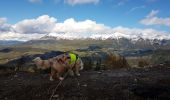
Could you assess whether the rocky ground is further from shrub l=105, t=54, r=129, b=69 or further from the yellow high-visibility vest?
shrub l=105, t=54, r=129, b=69

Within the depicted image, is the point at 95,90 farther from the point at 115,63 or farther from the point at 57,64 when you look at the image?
the point at 115,63

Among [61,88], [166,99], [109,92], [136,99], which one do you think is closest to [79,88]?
[61,88]

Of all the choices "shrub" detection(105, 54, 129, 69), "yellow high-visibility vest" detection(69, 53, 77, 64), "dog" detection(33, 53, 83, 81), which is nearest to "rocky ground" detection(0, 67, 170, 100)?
"dog" detection(33, 53, 83, 81)

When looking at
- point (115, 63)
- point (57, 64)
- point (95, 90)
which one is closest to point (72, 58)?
point (57, 64)

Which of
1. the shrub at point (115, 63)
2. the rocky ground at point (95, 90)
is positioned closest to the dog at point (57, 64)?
the rocky ground at point (95, 90)

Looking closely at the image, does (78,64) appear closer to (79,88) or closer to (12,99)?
(79,88)

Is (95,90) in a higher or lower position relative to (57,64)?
lower

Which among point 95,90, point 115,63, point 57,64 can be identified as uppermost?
point 57,64

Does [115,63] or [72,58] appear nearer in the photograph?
[72,58]

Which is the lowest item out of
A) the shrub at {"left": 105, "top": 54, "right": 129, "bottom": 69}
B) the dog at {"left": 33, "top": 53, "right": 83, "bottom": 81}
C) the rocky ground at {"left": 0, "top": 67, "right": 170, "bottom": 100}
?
the shrub at {"left": 105, "top": 54, "right": 129, "bottom": 69}

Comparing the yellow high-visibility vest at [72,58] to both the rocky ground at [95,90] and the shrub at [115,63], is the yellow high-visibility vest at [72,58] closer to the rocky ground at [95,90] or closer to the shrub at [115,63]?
the rocky ground at [95,90]

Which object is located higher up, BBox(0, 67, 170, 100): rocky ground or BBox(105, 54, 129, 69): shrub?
BBox(0, 67, 170, 100): rocky ground

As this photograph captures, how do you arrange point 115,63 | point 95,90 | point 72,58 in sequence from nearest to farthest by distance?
1. point 95,90
2. point 72,58
3. point 115,63

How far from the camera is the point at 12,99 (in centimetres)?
1480
